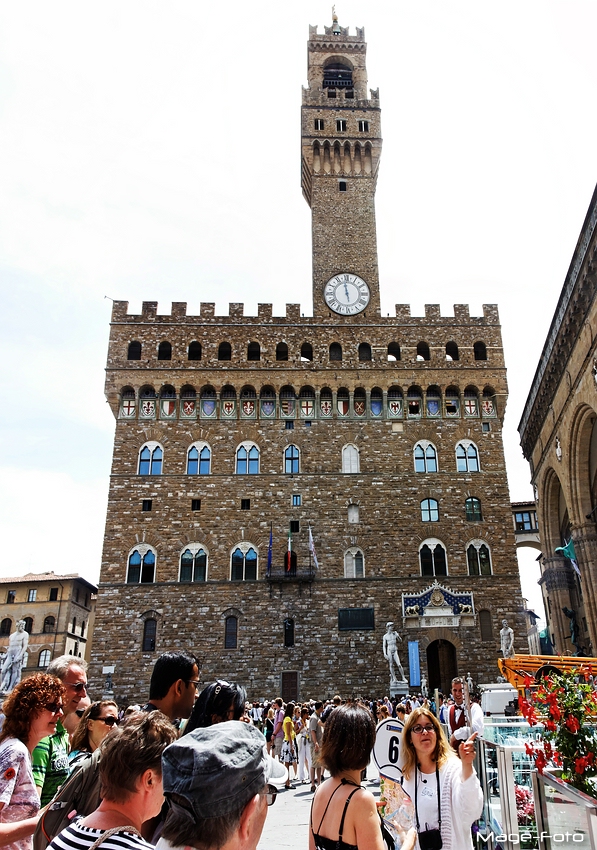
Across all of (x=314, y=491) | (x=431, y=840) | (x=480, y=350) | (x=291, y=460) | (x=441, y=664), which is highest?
(x=480, y=350)

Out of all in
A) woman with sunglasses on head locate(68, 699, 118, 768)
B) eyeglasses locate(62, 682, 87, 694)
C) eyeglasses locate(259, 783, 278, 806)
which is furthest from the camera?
eyeglasses locate(62, 682, 87, 694)

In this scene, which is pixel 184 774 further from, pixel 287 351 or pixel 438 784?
pixel 287 351

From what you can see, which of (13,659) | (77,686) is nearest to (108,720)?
(77,686)

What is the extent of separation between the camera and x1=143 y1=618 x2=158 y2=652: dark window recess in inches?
976

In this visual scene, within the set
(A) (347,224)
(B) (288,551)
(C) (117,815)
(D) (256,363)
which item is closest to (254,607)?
(B) (288,551)

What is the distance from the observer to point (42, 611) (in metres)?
47.5

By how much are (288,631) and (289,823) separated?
16.2 metres

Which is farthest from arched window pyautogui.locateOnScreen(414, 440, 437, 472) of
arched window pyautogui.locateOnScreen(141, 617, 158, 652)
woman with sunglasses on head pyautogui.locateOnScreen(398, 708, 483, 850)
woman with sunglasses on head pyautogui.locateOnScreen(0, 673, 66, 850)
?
woman with sunglasses on head pyautogui.locateOnScreen(0, 673, 66, 850)

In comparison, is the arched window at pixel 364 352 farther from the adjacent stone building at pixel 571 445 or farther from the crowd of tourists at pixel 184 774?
the crowd of tourists at pixel 184 774

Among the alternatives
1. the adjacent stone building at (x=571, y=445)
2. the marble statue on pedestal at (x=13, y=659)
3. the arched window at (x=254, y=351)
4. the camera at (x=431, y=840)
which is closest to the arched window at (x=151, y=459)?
the arched window at (x=254, y=351)

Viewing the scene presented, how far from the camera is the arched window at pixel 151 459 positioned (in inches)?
1073

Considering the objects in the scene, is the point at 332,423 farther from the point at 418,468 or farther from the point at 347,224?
the point at 347,224

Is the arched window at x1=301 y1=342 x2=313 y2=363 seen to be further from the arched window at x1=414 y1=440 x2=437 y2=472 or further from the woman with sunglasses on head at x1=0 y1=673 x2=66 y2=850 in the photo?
the woman with sunglasses on head at x1=0 y1=673 x2=66 y2=850

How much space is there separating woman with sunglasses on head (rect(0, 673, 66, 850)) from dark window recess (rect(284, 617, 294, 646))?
21507mm
